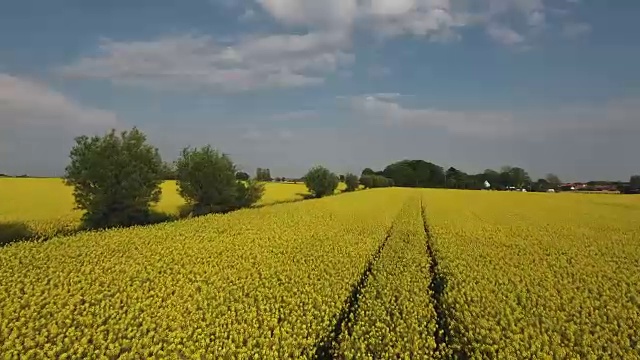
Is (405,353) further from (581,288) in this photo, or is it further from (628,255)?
(628,255)

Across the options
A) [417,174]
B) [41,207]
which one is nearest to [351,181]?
[417,174]

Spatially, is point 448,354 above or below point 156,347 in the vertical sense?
below

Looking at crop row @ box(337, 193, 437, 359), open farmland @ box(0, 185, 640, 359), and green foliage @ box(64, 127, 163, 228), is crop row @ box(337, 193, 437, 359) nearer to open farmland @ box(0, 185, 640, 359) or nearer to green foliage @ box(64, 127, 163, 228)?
open farmland @ box(0, 185, 640, 359)

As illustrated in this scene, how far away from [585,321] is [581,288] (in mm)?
3513

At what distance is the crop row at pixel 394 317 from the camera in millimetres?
8969

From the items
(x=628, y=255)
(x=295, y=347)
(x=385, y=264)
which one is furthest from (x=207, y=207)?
(x=295, y=347)

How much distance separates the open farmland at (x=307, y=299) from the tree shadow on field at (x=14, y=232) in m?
9.05

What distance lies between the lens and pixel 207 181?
44.2m

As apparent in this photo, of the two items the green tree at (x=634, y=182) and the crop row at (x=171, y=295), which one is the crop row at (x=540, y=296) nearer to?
the crop row at (x=171, y=295)

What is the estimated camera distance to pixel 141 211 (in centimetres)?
3328

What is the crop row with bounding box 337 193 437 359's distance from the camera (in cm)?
897

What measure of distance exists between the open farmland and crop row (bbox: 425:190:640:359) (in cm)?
5

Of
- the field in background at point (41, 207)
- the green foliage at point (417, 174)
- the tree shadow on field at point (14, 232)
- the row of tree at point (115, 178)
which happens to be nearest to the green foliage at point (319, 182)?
the field in background at point (41, 207)

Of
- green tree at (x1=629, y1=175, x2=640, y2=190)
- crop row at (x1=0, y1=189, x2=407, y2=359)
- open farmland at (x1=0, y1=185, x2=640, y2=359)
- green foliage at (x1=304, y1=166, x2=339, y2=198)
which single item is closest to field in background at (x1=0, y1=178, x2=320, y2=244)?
open farmland at (x1=0, y1=185, x2=640, y2=359)
